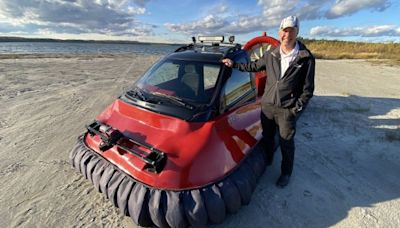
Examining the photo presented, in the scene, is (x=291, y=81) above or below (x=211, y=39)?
below

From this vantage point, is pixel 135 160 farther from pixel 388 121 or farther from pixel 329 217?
pixel 388 121

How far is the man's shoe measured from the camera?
333 cm

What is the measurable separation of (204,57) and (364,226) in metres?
2.71

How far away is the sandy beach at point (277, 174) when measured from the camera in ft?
9.11

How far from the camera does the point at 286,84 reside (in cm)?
292

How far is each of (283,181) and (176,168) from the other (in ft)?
5.56

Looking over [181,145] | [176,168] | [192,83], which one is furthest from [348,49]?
[176,168]

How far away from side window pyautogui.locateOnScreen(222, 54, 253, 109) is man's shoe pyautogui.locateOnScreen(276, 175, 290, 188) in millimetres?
1180

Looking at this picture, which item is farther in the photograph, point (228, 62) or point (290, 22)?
point (228, 62)

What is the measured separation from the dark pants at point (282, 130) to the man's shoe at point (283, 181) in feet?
0.17

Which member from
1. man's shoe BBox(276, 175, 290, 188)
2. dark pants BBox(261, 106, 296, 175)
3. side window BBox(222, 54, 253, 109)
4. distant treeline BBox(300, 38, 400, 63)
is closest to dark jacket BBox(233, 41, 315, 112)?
dark pants BBox(261, 106, 296, 175)

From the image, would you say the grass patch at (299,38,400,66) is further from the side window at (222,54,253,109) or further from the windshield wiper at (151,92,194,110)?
the windshield wiper at (151,92,194,110)

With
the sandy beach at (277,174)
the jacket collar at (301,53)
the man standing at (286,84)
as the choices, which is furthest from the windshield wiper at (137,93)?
the jacket collar at (301,53)

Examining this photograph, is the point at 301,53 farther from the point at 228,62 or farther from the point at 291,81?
the point at 228,62
